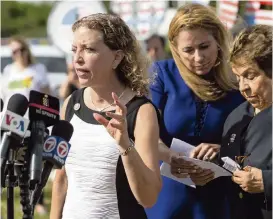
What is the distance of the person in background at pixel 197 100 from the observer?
16.3 feet

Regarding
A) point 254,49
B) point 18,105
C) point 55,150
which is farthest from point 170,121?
point 18,105

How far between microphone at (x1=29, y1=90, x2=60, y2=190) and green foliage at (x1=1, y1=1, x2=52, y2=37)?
32.2 metres

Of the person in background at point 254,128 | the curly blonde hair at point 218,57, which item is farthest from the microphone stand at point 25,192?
the curly blonde hair at point 218,57

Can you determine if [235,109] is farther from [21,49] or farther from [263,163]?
[21,49]

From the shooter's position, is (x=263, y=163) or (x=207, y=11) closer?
(x=263, y=163)

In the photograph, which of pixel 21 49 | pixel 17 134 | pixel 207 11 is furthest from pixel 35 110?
pixel 21 49

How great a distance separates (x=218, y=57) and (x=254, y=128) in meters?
0.71

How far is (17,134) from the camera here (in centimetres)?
353

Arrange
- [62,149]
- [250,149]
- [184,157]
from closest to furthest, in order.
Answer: [62,149]
[250,149]
[184,157]

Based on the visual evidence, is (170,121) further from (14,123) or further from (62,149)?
(14,123)

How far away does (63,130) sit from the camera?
12.6 feet

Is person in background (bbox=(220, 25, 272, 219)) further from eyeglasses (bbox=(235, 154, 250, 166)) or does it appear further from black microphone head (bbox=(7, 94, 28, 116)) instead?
black microphone head (bbox=(7, 94, 28, 116))

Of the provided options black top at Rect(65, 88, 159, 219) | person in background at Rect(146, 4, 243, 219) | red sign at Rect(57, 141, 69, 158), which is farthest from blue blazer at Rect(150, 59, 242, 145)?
red sign at Rect(57, 141, 69, 158)

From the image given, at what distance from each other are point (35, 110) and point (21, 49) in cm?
810
